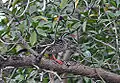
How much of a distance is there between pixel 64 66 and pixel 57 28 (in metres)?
0.11

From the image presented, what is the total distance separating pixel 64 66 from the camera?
778 mm

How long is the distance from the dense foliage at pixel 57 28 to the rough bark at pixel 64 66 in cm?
4

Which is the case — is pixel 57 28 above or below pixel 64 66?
above

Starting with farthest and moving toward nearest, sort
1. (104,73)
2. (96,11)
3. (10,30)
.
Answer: (96,11) < (104,73) < (10,30)

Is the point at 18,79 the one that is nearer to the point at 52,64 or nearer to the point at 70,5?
the point at 52,64

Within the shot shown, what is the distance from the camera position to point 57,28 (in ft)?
2.60

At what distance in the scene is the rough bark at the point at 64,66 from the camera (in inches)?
27.0

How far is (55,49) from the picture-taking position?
789mm

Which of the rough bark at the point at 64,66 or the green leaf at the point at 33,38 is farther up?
the green leaf at the point at 33,38

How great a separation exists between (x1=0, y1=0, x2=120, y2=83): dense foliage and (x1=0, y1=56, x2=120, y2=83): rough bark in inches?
1.6

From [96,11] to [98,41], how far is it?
5.7 inches

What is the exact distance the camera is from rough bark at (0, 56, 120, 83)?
69cm

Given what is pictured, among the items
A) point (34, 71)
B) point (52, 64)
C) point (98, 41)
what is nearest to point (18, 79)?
point (34, 71)

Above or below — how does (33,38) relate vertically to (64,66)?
above
